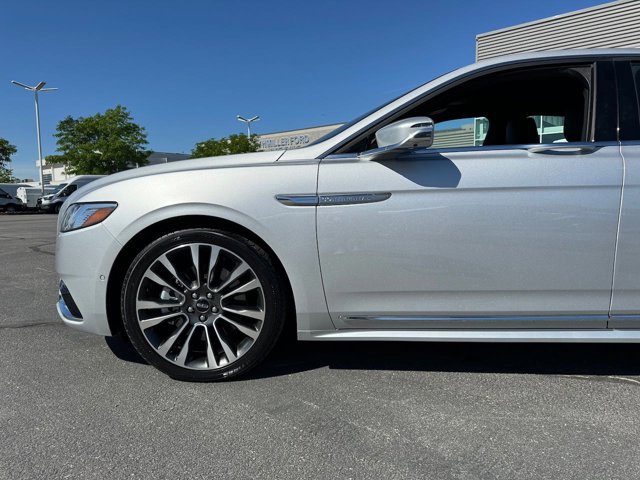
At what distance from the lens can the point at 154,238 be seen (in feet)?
8.07

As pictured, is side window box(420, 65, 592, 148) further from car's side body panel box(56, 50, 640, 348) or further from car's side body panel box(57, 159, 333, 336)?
car's side body panel box(57, 159, 333, 336)

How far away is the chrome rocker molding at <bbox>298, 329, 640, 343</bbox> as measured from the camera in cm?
228

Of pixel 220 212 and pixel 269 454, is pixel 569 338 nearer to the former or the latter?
pixel 269 454

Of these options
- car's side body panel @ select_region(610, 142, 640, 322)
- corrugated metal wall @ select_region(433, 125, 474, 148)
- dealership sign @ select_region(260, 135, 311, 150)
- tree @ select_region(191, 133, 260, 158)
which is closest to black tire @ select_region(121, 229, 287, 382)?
corrugated metal wall @ select_region(433, 125, 474, 148)

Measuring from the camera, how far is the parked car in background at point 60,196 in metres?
24.4

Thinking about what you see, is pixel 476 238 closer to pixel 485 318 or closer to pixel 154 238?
pixel 485 318

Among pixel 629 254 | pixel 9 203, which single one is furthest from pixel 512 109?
pixel 9 203

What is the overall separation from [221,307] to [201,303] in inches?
4.3

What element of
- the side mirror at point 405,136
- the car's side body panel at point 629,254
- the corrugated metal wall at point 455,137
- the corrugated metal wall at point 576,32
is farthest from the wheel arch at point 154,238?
the corrugated metal wall at point 576,32

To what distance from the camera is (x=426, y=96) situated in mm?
2428

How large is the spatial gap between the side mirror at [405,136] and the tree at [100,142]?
3502 centimetres

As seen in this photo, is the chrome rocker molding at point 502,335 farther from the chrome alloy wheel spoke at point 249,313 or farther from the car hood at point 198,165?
the car hood at point 198,165

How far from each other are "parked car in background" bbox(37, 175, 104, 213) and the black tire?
79.7 feet

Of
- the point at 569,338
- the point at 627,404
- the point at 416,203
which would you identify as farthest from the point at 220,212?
the point at 627,404
